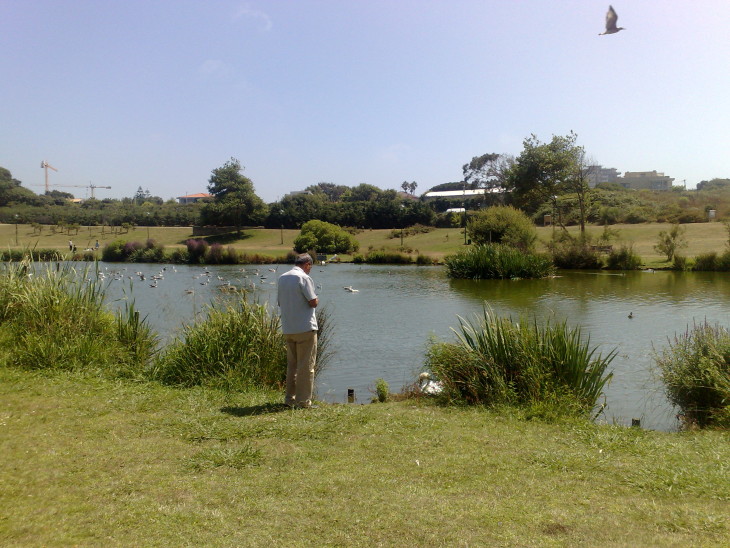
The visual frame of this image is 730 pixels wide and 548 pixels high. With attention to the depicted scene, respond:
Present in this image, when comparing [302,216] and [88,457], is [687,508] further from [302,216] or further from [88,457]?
[302,216]

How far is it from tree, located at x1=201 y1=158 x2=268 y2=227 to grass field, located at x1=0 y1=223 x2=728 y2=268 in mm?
2962

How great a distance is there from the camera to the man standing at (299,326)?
7.62 m

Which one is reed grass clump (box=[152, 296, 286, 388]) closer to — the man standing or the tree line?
the man standing

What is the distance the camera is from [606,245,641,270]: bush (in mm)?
44312

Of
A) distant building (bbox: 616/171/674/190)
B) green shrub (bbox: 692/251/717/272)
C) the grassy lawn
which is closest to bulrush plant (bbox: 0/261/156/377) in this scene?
the grassy lawn

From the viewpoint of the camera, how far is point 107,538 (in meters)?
4.02

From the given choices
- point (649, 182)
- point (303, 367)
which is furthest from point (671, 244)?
point (649, 182)

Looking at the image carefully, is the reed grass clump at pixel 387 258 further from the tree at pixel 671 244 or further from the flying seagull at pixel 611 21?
the flying seagull at pixel 611 21

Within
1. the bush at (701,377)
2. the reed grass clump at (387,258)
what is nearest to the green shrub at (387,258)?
the reed grass clump at (387,258)

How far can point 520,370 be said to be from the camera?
8516mm

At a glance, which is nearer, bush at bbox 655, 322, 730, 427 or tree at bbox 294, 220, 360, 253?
bush at bbox 655, 322, 730, 427

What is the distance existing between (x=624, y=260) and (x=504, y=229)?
9169 millimetres

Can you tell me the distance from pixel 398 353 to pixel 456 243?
51.6 meters

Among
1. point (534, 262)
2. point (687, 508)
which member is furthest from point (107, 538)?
point (534, 262)
